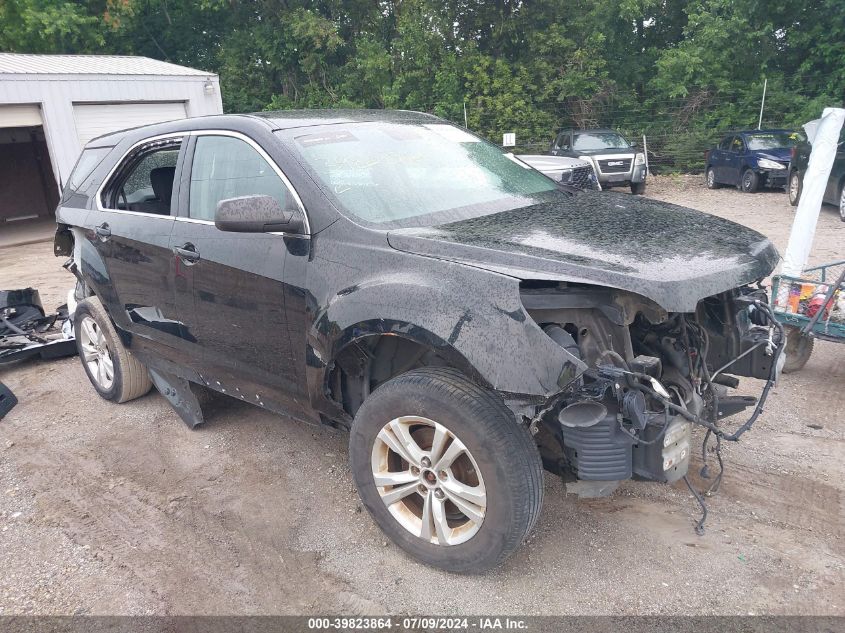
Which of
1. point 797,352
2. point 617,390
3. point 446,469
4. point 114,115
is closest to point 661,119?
point 114,115

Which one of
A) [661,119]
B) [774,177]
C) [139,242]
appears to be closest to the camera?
[139,242]

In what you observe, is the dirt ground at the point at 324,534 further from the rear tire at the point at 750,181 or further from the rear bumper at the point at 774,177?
the rear tire at the point at 750,181

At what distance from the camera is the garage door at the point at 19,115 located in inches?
543

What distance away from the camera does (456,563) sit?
9.66 feet

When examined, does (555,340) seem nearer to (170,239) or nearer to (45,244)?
(170,239)

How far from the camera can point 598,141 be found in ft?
56.6

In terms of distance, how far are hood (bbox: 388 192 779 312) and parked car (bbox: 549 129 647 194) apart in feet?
41.8

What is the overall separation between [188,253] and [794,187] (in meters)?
13.0

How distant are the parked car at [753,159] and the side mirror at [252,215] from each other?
14533mm

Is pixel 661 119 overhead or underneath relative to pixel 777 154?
overhead

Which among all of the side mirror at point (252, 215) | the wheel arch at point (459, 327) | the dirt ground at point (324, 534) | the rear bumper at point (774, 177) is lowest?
the rear bumper at point (774, 177)

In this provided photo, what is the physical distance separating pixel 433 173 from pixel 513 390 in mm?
1598

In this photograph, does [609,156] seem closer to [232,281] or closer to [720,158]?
[720,158]

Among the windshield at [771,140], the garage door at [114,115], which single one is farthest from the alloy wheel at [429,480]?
the windshield at [771,140]
